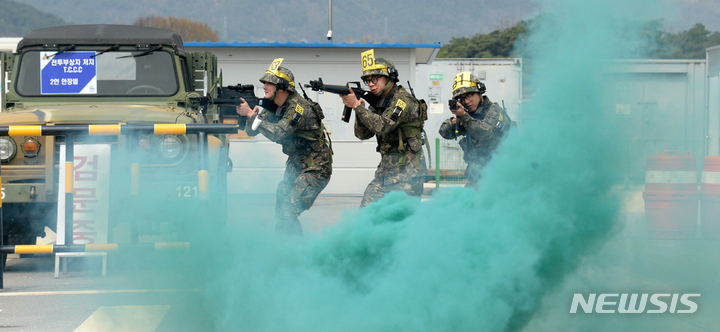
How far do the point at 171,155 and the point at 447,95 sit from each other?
47.5 feet

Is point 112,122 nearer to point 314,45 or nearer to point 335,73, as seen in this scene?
point 314,45

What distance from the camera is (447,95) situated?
20406 mm

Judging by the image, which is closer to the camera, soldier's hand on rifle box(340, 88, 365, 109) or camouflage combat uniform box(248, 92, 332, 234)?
soldier's hand on rifle box(340, 88, 365, 109)

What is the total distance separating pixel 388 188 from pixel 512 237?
81.6 inches

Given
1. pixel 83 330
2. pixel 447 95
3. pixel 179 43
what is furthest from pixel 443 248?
pixel 447 95

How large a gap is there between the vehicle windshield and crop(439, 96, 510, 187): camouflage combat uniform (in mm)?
3385

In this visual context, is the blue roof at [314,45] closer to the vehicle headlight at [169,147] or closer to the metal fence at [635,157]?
the vehicle headlight at [169,147]

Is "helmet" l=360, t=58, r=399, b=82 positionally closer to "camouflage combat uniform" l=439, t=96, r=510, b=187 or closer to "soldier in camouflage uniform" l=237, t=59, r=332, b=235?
"soldier in camouflage uniform" l=237, t=59, r=332, b=235

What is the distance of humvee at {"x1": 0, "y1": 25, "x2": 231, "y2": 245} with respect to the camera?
5574 mm

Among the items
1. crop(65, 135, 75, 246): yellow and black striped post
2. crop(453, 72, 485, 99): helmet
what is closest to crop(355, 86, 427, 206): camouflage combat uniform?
crop(453, 72, 485, 99): helmet

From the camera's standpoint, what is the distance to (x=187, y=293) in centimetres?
431

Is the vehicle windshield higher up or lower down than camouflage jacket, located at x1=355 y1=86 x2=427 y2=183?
higher up

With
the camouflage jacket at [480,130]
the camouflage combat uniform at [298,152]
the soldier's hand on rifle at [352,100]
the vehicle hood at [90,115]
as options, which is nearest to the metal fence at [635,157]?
the camouflage jacket at [480,130]

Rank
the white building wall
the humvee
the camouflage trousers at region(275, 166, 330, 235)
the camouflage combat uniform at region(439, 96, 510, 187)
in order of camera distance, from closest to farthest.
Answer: the humvee, the camouflage trousers at region(275, 166, 330, 235), the camouflage combat uniform at region(439, 96, 510, 187), the white building wall
